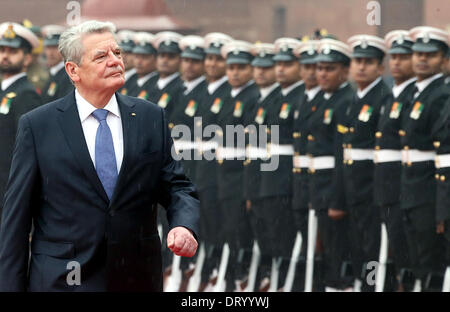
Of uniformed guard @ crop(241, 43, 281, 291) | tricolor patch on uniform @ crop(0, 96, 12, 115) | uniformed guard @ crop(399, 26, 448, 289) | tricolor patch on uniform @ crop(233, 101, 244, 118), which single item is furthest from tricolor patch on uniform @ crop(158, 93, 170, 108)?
uniformed guard @ crop(399, 26, 448, 289)

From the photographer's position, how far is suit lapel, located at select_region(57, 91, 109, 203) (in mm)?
5043

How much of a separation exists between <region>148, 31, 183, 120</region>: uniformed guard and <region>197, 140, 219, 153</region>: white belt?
64 cm

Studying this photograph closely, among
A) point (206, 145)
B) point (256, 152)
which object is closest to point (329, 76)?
point (256, 152)

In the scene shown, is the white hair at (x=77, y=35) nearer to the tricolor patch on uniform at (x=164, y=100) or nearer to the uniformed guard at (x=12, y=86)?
the uniformed guard at (x=12, y=86)

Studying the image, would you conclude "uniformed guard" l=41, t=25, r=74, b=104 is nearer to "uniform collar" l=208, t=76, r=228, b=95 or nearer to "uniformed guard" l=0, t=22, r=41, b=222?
"uniform collar" l=208, t=76, r=228, b=95

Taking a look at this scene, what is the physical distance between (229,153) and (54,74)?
265 centimetres

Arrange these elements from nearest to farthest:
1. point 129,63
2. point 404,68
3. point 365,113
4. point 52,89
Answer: point 404,68 < point 365,113 < point 52,89 < point 129,63


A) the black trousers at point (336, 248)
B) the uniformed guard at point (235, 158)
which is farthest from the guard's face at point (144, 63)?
the black trousers at point (336, 248)

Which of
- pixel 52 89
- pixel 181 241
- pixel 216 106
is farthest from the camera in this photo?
pixel 52 89

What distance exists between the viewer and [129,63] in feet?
41.8

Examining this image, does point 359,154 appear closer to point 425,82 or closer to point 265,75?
point 425,82

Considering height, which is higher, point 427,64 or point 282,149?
point 427,64
